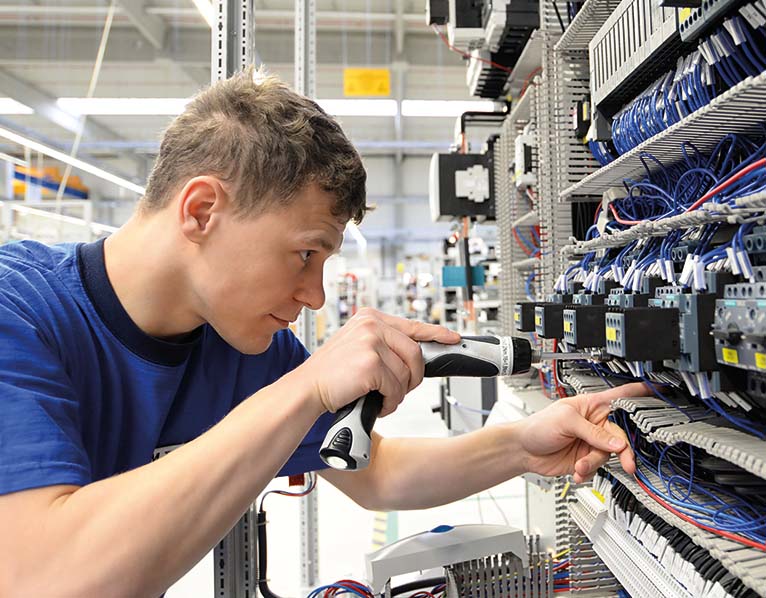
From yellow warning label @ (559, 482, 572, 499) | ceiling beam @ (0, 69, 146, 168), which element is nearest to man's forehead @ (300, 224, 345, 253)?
Result: yellow warning label @ (559, 482, 572, 499)

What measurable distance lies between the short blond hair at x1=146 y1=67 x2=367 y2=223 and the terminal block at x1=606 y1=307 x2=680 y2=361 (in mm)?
399

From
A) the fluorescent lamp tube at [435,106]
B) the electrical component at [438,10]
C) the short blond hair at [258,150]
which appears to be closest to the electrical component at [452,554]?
the short blond hair at [258,150]

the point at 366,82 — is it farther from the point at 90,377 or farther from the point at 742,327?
the point at 742,327

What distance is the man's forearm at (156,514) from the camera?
0.48 m

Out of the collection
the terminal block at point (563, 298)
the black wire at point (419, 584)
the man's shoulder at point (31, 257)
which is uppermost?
the man's shoulder at point (31, 257)

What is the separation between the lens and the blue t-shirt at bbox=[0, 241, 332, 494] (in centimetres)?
53

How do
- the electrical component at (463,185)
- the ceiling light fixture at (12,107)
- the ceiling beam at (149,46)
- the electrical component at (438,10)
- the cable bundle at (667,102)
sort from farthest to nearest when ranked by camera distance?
the ceiling light fixture at (12,107), the ceiling beam at (149,46), the electrical component at (463,185), the electrical component at (438,10), the cable bundle at (667,102)

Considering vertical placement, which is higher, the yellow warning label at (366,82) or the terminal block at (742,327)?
the yellow warning label at (366,82)

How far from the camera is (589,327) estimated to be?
29.9 inches

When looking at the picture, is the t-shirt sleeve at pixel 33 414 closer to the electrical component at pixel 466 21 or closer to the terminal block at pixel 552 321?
the terminal block at pixel 552 321

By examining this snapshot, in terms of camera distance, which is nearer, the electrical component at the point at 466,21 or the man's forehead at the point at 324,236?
the man's forehead at the point at 324,236

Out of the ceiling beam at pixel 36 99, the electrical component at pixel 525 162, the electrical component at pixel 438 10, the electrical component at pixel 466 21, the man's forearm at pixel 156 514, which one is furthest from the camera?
the ceiling beam at pixel 36 99

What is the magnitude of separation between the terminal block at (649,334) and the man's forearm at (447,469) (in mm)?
376

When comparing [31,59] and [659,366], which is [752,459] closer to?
[659,366]
